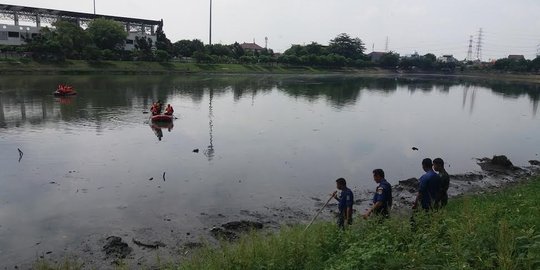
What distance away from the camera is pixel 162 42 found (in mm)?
105875

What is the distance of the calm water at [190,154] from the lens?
14.4m

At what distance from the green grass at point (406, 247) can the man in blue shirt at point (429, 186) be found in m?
0.54

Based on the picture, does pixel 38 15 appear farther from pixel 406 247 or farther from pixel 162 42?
pixel 406 247

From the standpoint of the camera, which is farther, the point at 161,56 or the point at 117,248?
the point at 161,56

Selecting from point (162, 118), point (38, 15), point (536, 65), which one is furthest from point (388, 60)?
point (162, 118)

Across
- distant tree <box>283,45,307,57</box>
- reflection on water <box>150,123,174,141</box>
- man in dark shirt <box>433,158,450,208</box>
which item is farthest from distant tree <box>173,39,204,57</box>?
man in dark shirt <box>433,158,450,208</box>

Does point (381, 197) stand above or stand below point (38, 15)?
below

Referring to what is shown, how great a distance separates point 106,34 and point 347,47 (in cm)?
9641

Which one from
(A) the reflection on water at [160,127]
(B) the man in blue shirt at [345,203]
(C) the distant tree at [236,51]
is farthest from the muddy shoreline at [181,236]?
(C) the distant tree at [236,51]

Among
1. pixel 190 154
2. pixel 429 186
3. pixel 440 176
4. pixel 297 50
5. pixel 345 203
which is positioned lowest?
pixel 190 154

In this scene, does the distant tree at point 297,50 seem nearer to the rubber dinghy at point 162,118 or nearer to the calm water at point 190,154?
the calm water at point 190,154

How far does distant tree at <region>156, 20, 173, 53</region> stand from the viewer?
104 metres

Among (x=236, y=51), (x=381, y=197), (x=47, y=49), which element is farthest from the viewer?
(x=236, y=51)

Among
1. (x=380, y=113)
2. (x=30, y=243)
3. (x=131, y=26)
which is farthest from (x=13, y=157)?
(x=131, y=26)
